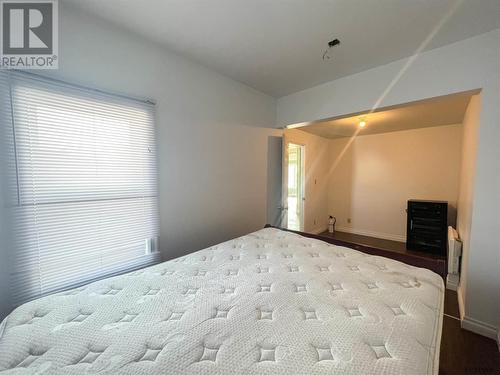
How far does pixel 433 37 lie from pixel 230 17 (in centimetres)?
170

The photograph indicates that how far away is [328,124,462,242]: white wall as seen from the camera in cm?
397

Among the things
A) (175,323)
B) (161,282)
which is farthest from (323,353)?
(161,282)

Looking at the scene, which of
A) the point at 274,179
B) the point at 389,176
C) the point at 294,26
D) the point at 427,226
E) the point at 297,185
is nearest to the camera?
the point at 294,26

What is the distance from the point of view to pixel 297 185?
4215mm

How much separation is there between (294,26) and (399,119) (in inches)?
117

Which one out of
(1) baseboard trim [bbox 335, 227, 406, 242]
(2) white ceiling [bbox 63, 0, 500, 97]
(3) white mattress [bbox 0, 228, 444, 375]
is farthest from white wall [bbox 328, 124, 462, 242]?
(3) white mattress [bbox 0, 228, 444, 375]

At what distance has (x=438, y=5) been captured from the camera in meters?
1.38

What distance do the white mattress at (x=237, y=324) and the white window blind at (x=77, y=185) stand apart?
41 cm

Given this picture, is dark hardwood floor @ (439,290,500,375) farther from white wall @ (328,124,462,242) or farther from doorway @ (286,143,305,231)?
white wall @ (328,124,462,242)

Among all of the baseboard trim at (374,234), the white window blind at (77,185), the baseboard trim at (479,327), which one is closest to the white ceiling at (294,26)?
the white window blind at (77,185)

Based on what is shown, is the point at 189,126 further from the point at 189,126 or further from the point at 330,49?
the point at 330,49

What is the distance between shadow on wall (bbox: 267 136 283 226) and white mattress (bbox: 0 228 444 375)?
1.76m

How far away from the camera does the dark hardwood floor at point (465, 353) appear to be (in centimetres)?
148

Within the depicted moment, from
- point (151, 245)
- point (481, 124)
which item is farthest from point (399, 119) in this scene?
point (151, 245)
